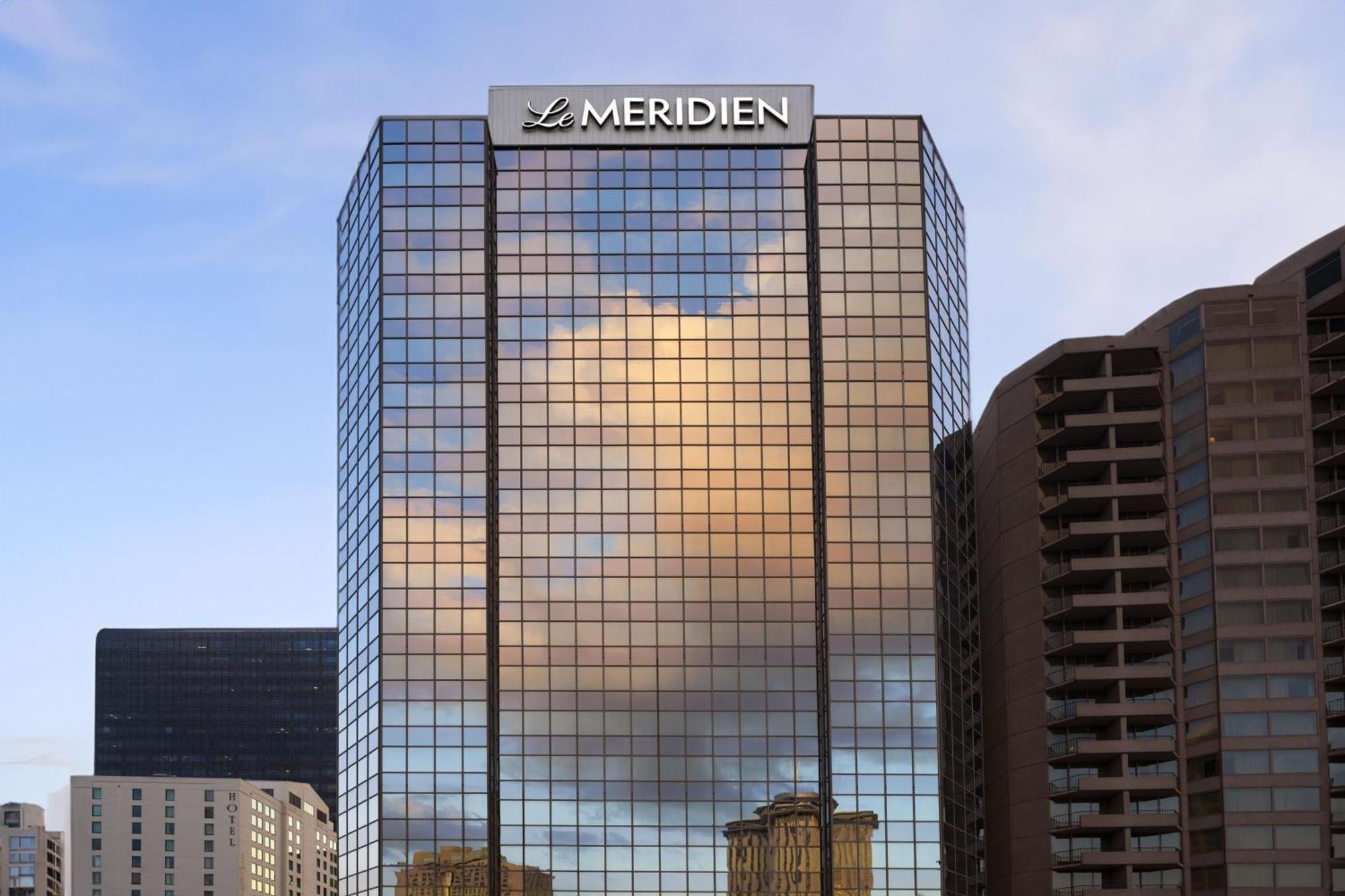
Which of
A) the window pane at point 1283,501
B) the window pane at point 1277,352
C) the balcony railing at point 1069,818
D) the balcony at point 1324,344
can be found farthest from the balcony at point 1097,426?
the balcony railing at point 1069,818

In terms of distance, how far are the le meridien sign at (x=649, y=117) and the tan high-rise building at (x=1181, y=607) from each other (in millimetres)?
28177

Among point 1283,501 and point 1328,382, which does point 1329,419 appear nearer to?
point 1328,382

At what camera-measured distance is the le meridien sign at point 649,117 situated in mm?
128500

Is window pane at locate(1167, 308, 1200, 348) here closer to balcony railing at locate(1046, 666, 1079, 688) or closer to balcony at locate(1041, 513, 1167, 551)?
balcony at locate(1041, 513, 1167, 551)

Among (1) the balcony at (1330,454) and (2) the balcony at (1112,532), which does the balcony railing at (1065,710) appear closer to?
(2) the balcony at (1112,532)

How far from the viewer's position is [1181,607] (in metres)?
122

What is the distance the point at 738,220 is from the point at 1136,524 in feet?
125

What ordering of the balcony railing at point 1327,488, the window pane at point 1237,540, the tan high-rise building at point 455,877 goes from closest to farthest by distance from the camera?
the tan high-rise building at point 455,877 < the balcony railing at point 1327,488 < the window pane at point 1237,540

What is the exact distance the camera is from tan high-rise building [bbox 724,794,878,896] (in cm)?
11444

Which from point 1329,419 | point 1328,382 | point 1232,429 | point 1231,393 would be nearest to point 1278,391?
point 1231,393

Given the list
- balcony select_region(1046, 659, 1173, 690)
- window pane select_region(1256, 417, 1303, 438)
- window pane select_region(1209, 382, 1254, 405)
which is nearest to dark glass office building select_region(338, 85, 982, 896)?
balcony select_region(1046, 659, 1173, 690)

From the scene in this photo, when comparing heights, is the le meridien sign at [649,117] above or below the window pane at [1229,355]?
above

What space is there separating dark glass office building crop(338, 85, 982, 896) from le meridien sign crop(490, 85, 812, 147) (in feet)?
0.78

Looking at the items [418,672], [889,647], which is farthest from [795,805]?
[418,672]
